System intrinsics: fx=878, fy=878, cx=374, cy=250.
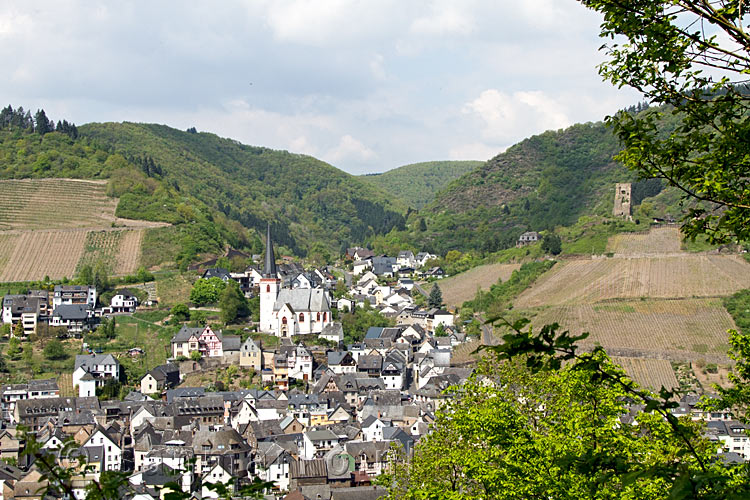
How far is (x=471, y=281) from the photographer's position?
10375cm

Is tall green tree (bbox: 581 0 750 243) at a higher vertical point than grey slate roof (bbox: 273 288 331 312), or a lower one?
higher

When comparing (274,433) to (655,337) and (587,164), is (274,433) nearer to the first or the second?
(655,337)

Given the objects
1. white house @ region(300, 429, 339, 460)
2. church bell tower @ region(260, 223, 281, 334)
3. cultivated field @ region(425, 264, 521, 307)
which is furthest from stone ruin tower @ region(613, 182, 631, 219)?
white house @ region(300, 429, 339, 460)

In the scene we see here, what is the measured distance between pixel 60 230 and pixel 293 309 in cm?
3967

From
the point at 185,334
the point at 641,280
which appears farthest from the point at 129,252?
the point at 641,280

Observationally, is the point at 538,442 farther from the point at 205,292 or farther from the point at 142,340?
the point at 205,292

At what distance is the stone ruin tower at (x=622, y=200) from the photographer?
12091cm

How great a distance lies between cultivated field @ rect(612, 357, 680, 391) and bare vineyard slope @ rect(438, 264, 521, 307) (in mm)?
30774

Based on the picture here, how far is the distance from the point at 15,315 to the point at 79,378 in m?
16.3

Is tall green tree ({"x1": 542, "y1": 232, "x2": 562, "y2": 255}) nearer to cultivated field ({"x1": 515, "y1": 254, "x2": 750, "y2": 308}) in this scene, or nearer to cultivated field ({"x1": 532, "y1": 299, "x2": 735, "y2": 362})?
cultivated field ({"x1": 515, "y1": 254, "x2": 750, "y2": 308})

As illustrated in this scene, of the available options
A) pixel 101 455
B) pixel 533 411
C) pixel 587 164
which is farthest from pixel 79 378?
pixel 587 164

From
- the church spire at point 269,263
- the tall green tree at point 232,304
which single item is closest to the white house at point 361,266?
the church spire at point 269,263

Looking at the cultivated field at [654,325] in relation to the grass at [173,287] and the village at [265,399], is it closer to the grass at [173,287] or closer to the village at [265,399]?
the village at [265,399]

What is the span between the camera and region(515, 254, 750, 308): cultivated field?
7844 centimetres
